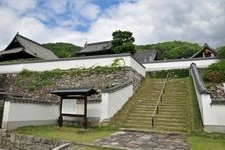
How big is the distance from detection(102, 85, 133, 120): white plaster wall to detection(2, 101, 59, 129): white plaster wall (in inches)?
114

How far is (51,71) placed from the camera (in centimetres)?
→ 1797

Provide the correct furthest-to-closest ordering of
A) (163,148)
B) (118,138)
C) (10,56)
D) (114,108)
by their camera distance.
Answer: (10,56)
(114,108)
(118,138)
(163,148)

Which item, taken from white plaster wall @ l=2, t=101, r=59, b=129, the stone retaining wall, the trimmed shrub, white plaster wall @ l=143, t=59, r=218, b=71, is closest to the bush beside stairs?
the trimmed shrub

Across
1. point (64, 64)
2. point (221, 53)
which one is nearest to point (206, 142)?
point (64, 64)

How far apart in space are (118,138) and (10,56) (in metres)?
18.9

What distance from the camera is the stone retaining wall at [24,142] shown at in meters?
8.51

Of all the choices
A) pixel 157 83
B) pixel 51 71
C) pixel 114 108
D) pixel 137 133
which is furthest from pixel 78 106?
pixel 157 83

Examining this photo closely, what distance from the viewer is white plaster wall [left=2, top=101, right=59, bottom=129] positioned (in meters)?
10.5

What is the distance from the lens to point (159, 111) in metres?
12.7

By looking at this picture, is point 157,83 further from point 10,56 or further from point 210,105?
point 10,56

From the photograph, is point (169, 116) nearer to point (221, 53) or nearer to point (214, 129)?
point (214, 129)

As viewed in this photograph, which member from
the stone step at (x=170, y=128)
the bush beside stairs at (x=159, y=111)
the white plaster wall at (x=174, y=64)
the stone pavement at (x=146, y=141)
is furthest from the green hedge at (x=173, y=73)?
the stone pavement at (x=146, y=141)

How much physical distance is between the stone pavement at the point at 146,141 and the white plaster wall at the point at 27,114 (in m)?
4.36

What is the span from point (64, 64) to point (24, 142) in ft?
31.1
